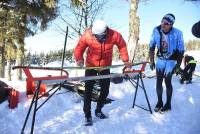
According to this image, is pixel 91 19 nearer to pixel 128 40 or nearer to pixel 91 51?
pixel 128 40

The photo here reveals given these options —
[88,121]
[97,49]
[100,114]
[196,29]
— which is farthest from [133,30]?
[196,29]

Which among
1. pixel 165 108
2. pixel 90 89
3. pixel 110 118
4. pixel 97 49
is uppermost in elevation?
pixel 97 49

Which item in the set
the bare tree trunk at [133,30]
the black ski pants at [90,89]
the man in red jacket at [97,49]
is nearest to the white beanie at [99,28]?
the man in red jacket at [97,49]

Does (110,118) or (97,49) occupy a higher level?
(97,49)

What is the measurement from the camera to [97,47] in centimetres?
716

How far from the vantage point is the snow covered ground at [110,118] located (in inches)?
266

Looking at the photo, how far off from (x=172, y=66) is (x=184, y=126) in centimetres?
147

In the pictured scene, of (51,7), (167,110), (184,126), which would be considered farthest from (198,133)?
(51,7)

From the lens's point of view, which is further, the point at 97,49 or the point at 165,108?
the point at 165,108

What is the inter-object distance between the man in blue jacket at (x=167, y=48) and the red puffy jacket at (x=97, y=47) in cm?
97

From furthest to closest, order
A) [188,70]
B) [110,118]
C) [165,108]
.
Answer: [188,70] < [165,108] < [110,118]

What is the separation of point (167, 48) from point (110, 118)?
6.19ft

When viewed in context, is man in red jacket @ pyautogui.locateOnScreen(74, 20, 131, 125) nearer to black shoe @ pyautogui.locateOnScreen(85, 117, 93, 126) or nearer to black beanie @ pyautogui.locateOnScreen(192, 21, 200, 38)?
black shoe @ pyautogui.locateOnScreen(85, 117, 93, 126)

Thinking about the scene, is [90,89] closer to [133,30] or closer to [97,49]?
[97,49]
